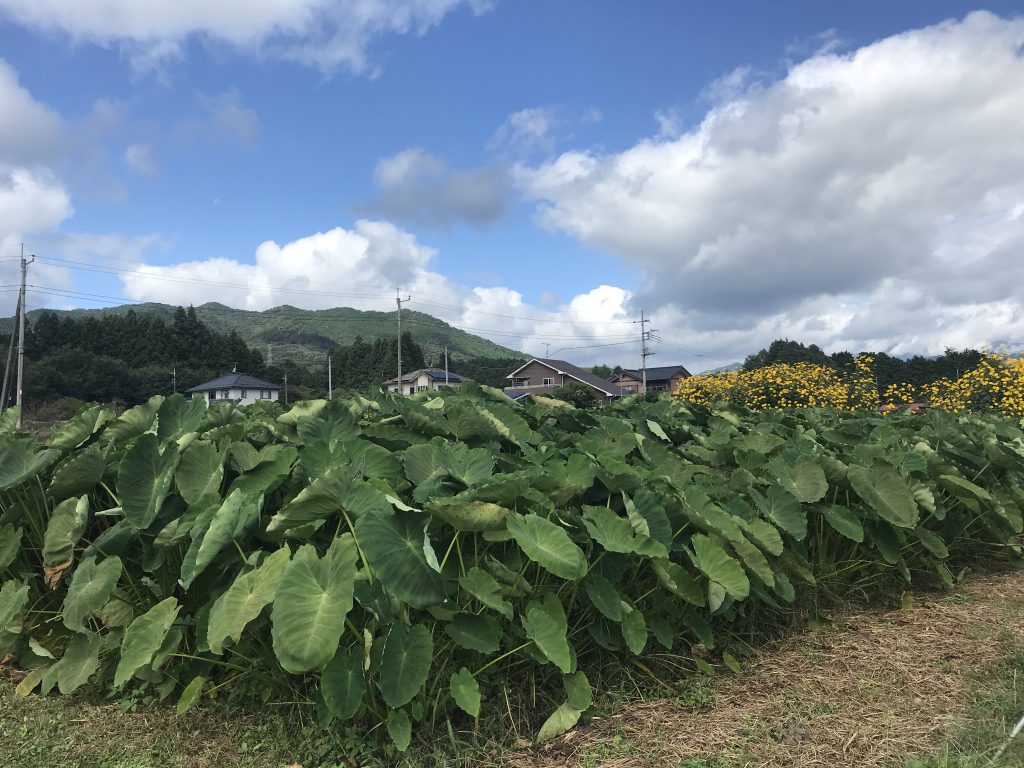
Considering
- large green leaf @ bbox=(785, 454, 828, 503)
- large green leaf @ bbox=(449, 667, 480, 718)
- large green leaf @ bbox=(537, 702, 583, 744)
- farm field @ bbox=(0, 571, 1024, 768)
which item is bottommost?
farm field @ bbox=(0, 571, 1024, 768)

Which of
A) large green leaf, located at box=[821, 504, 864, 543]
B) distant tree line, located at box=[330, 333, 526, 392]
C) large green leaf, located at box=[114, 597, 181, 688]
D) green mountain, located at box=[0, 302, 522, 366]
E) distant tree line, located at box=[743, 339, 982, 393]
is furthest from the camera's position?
green mountain, located at box=[0, 302, 522, 366]

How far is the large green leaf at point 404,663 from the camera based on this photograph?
174cm

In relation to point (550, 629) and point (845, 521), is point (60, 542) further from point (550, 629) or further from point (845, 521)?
point (845, 521)

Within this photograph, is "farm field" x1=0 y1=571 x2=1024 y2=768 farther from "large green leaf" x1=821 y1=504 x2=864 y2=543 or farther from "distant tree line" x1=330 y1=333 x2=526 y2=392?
"distant tree line" x1=330 y1=333 x2=526 y2=392

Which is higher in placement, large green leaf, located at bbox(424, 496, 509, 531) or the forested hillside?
the forested hillside

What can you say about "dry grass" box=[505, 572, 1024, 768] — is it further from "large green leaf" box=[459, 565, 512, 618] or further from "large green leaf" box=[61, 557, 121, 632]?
"large green leaf" box=[61, 557, 121, 632]

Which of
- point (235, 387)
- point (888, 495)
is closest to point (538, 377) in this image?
point (235, 387)

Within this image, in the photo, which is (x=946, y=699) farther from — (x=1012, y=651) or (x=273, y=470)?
(x=273, y=470)

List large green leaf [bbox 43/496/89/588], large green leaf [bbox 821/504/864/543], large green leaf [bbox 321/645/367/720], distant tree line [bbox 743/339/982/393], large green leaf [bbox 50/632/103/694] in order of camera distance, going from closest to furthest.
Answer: large green leaf [bbox 321/645/367/720], large green leaf [bbox 50/632/103/694], large green leaf [bbox 43/496/89/588], large green leaf [bbox 821/504/864/543], distant tree line [bbox 743/339/982/393]

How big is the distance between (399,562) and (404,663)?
278mm

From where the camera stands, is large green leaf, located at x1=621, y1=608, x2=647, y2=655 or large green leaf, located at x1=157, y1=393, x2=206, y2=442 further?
large green leaf, located at x1=157, y1=393, x2=206, y2=442

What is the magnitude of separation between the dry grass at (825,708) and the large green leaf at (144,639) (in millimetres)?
1126

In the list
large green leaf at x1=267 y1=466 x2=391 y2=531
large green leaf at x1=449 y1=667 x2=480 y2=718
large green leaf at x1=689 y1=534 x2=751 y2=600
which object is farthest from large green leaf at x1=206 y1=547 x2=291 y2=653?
large green leaf at x1=689 y1=534 x2=751 y2=600

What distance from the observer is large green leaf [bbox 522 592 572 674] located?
1.84 meters
